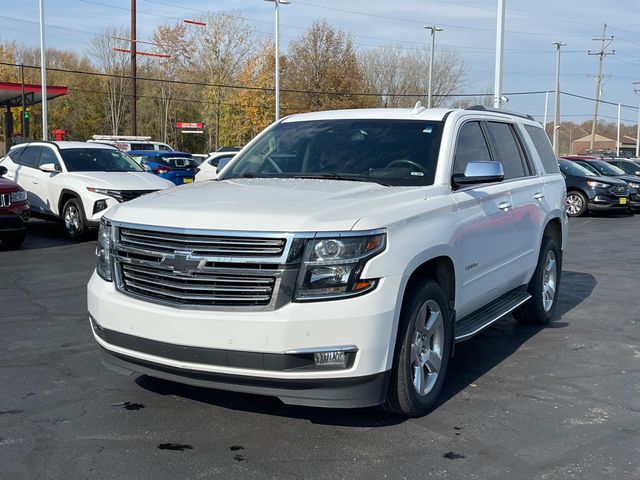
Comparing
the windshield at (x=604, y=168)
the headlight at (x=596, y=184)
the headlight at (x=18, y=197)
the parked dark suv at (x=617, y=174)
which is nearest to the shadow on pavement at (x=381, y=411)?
the headlight at (x=18, y=197)

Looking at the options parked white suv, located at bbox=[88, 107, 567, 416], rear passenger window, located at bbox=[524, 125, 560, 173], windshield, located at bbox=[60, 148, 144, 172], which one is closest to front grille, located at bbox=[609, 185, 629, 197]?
windshield, located at bbox=[60, 148, 144, 172]

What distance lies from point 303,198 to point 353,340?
3.14ft

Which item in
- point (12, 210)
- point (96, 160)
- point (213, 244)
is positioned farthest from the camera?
point (96, 160)

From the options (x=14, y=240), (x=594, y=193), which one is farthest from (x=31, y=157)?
(x=594, y=193)

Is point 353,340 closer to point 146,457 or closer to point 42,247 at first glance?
point 146,457

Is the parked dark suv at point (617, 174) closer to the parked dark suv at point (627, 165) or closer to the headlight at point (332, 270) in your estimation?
the parked dark suv at point (627, 165)

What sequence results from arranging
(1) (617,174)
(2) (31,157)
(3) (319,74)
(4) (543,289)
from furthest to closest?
1. (3) (319,74)
2. (1) (617,174)
3. (2) (31,157)
4. (4) (543,289)

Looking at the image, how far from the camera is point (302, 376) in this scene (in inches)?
146

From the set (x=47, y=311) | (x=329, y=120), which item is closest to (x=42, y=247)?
(x=47, y=311)

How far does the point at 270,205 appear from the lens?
13.2ft

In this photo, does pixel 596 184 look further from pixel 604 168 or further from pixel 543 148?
pixel 543 148

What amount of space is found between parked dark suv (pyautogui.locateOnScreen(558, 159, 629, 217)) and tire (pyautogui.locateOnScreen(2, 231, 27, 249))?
14.5 meters

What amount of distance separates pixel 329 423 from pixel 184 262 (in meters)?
1.32

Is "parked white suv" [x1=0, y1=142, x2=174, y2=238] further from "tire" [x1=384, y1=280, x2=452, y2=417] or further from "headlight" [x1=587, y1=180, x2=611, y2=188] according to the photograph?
"headlight" [x1=587, y1=180, x2=611, y2=188]
